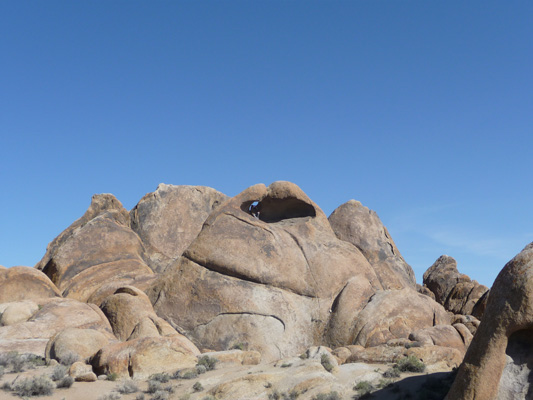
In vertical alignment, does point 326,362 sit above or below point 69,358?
below

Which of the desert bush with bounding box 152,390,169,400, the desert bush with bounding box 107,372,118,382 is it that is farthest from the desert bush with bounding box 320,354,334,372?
the desert bush with bounding box 107,372,118,382

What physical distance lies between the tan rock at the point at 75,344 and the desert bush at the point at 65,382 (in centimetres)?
206

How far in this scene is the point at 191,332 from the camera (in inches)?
763

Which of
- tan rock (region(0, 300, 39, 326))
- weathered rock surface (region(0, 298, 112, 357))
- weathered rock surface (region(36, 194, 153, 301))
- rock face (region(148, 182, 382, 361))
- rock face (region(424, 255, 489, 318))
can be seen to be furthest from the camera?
rock face (region(424, 255, 489, 318))

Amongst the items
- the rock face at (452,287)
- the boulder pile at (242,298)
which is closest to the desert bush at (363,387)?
the boulder pile at (242,298)

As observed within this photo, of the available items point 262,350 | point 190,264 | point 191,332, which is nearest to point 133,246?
point 190,264

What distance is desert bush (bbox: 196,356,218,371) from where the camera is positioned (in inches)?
609

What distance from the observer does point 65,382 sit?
1397cm

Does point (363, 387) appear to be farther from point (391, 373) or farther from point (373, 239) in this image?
point (373, 239)

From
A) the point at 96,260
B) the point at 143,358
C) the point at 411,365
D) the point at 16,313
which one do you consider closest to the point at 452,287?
the point at 96,260

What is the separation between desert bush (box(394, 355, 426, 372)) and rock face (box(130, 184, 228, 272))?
1787cm

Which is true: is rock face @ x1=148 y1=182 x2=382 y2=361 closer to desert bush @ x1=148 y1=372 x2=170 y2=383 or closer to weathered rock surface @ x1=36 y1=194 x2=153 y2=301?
weathered rock surface @ x1=36 y1=194 x2=153 y2=301

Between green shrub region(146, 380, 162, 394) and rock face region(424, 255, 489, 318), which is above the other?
rock face region(424, 255, 489, 318)

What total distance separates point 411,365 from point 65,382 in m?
8.82
